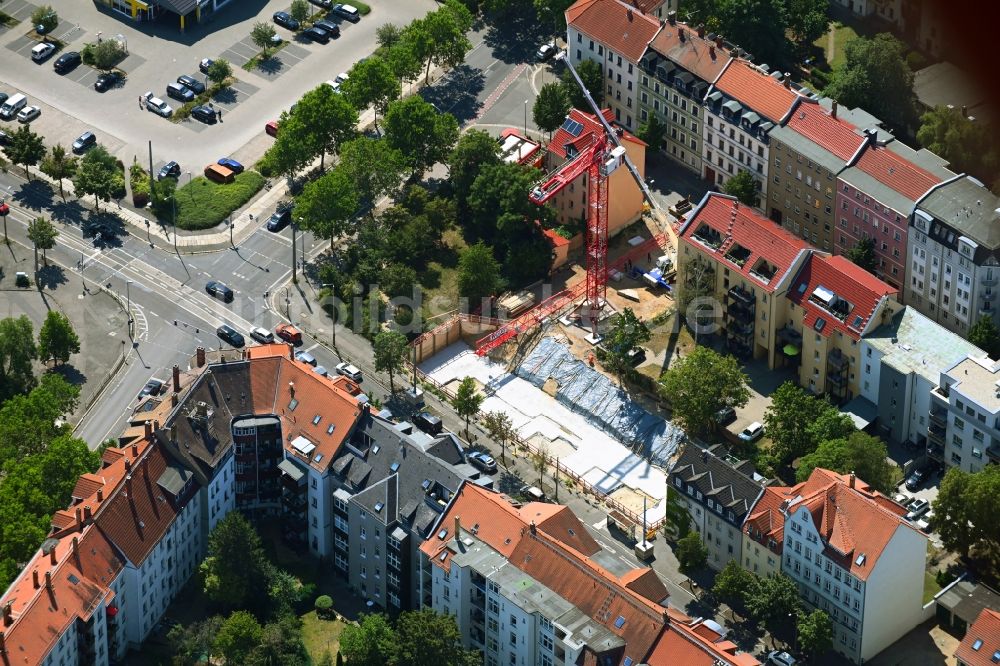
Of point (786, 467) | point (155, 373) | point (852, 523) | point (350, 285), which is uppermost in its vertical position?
point (852, 523)

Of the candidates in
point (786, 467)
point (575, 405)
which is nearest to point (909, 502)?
point (786, 467)

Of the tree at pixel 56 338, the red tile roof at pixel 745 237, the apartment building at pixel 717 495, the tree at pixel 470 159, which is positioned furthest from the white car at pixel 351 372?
the red tile roof at pixel 745 237

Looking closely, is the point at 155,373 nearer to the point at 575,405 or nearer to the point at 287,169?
the point at 287,169

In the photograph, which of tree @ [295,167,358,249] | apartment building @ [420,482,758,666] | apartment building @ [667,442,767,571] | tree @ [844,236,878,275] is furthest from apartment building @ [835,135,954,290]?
tree @ [295,167,358,249]

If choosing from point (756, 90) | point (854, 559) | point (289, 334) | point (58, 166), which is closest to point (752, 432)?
point (854, 559)

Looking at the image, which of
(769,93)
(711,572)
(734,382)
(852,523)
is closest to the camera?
(852,523)

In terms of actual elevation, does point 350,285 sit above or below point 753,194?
below

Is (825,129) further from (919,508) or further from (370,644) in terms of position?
(370,644)
